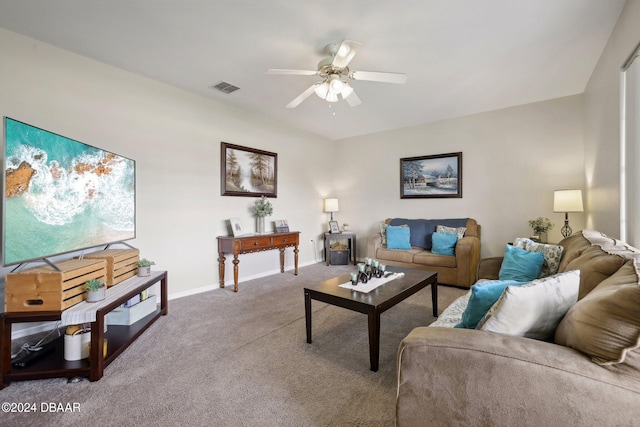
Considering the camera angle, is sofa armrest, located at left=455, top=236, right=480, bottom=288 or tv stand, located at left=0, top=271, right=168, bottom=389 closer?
tv stand, located at left=0, top=271, right=168, bottom=389

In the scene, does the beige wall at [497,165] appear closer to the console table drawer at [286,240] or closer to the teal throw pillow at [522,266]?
the console table drawer at [286,240]

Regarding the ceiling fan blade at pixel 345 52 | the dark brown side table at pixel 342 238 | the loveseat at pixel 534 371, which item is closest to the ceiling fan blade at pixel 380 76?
the ceiling fan blade at pixel 345 52

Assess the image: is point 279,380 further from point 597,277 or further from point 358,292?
point 597,277

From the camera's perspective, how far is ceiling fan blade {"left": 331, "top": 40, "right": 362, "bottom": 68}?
2.08 metres

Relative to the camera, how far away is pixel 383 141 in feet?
17.6

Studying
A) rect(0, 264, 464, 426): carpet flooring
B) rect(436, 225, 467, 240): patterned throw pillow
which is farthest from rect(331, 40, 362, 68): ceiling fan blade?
rect(436, 225, 467, 240): patterned throw pillow

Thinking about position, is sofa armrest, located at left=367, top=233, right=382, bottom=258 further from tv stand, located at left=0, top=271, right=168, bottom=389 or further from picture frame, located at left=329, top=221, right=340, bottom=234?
tv stand, located at left=0, top=271, right=168, bottom=389

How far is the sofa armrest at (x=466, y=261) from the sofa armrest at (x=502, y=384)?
9.66 ft

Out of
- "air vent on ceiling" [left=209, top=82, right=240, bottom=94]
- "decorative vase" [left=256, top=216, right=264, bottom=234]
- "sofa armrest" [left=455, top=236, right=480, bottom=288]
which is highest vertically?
"air vent on ceiling" [left=209, top=82, right=240, bottom=94]

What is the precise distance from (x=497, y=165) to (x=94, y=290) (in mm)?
5018

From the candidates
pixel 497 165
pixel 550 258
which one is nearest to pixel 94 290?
pixel 550 258

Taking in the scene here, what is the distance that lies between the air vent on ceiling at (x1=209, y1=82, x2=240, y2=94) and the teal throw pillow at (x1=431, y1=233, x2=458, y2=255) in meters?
3.42

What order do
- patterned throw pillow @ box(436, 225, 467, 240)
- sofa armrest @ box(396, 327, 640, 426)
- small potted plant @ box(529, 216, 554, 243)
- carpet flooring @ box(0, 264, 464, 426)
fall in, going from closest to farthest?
sofa armrest @ box(396, 327, 640, 426)
carpet flooring @ box(0, 264, 464, 426)
small potted plant @ box(529, 216, 554, 243)
patterned throw pillow @ box(436, 225, 467, 240)

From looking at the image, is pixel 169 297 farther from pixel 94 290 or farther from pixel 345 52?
pixel 345 52
